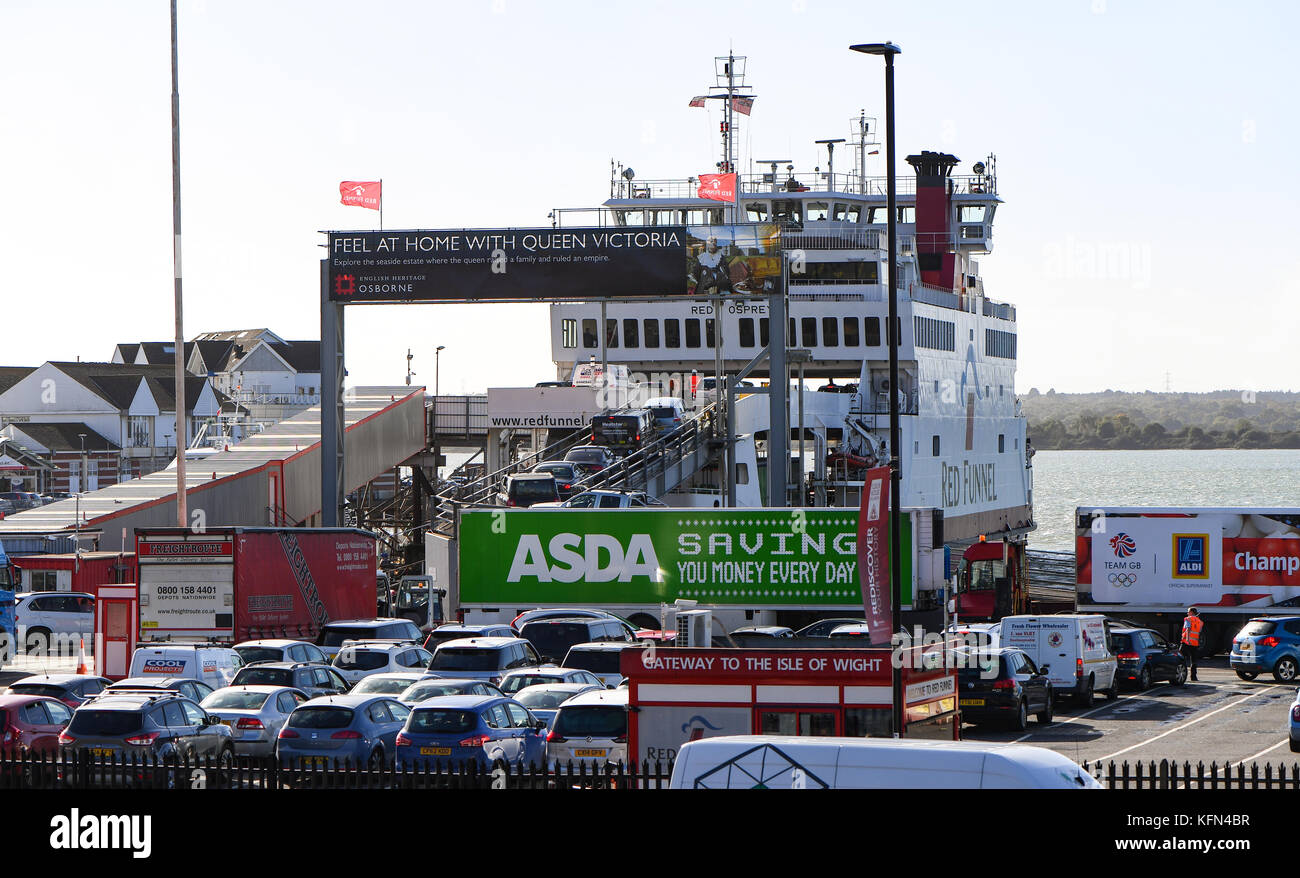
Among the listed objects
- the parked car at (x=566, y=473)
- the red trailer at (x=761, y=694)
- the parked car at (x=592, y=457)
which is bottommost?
the red trailer at (x=761, y=694)

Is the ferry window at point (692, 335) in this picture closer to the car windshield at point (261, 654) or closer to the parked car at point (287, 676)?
the car windshield at point (261, 654)

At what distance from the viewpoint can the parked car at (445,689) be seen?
939 inches

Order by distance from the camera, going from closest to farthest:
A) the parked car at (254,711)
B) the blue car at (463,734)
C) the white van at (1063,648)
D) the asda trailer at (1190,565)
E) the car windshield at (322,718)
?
the blue car at (463,734), the car windshield at (322,718), the parked car at (254,711), the white van at (1063,648), the asda trailer at (1190,565)

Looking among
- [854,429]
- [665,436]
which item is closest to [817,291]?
[854,429]

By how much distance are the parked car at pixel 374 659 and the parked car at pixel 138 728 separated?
6798 millimetres

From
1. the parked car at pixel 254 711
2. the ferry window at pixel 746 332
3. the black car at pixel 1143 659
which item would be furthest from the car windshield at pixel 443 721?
the ferry window at pixel 746 332

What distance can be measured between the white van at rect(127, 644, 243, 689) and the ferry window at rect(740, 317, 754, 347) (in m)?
39.7

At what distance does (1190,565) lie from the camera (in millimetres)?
40219

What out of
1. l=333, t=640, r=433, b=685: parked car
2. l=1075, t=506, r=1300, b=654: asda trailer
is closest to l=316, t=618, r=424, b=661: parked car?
l=333, t=640, r=433, b=685: parked car

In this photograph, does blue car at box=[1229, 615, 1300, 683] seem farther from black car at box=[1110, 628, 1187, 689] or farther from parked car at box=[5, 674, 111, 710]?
parked car at box=[5, 674, 111, 710]

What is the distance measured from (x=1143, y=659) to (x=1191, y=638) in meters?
4.16

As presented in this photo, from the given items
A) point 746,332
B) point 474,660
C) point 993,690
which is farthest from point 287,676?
point 746,332
